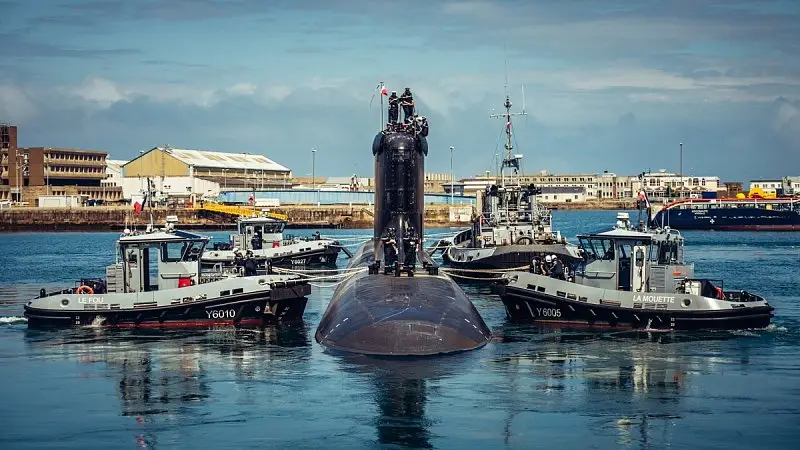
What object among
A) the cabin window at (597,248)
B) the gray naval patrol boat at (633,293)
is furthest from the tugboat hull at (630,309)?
the cabin window at (597,248)

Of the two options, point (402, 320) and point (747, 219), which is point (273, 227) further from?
point (747, 219)

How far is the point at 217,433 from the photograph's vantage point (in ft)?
84.3

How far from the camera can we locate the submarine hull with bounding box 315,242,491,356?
3331 centimetres

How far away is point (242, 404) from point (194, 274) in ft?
52.4

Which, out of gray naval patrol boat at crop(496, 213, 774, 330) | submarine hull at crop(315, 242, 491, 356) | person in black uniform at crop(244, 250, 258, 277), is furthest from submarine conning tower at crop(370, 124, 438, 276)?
person in black uniform at crop(244, 250, 258, 277)

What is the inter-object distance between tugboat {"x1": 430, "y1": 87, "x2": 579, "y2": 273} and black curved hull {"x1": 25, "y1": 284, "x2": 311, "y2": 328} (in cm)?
2144

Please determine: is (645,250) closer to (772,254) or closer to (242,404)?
(242,404)

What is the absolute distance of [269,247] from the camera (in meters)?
76.9

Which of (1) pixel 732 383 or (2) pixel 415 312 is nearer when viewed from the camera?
(1) pixel 732 383

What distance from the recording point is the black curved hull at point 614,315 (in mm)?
40469

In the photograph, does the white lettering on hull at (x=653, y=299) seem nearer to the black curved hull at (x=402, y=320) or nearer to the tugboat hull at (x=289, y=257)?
the black curved hull at (x=402, y=320)

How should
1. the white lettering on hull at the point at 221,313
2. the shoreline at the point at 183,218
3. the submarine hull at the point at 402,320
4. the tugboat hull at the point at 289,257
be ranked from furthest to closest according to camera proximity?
the shoreline at the point at 183,218
the tugboat hull at the point at 289,257
the white lettering on hull at the point at 221,313
the submarine hull at the point at 402,320

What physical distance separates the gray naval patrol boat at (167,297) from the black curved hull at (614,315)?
8.87 m

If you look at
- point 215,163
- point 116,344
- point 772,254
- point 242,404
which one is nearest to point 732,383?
point 242,404
